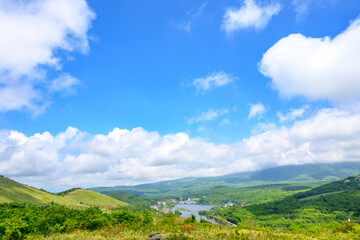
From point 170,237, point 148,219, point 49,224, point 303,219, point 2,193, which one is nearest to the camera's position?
point 170,237

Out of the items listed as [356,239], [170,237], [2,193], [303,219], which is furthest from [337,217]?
[2,193]

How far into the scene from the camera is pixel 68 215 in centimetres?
2967

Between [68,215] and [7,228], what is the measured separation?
10.2 m

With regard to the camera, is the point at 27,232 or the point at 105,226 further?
the point at 105,226

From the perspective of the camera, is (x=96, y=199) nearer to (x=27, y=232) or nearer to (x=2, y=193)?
(x=2, y=193)

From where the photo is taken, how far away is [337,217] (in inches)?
7761

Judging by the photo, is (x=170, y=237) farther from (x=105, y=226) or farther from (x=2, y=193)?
(x=2, y=193)

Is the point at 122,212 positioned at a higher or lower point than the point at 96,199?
higher

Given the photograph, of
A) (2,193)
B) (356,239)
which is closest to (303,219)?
(356,239)

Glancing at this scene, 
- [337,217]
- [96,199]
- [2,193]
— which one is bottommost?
[337,217]

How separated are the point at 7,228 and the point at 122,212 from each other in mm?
13953

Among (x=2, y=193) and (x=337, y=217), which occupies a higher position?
(x=2, y=193)

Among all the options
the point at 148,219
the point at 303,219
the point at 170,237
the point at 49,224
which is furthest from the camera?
the point at 303,219

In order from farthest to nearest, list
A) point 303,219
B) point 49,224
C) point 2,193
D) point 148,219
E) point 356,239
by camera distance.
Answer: point 303,219 → point 2,193 → point 148,219 → point 49,224 → point 356,239
